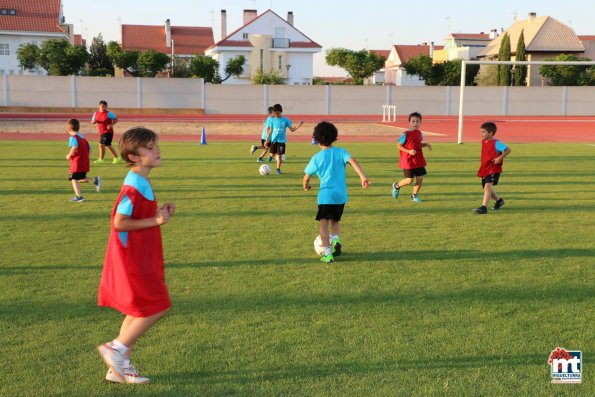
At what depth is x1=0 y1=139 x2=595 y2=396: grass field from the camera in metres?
4.10

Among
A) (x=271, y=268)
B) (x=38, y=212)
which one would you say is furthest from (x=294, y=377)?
(x=38, y=212)

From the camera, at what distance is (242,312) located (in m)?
5.28

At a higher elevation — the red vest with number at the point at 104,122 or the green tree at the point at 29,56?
the green tree at the point at 29,56

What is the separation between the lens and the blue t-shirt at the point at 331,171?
6.86m

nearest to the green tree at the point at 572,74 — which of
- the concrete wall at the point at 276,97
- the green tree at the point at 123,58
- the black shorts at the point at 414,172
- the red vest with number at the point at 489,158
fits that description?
the concrete wall at the point at 276,97

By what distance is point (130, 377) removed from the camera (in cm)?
398

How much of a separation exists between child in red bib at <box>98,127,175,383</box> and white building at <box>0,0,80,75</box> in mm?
70860

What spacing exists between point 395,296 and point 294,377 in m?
1.87

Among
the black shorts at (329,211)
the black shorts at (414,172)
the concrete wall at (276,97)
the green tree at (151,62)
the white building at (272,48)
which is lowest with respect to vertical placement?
the black shorts at (329,211)

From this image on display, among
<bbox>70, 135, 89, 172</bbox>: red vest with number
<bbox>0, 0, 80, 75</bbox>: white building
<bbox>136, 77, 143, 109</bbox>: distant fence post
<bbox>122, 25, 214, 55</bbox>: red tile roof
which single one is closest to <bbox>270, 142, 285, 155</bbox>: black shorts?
<bbox>70, 135, 89, 172</bbox>: red vest with number

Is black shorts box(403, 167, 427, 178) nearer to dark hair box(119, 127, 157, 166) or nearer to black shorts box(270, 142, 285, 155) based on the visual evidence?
black shorts box(270, 142, 285, 155)

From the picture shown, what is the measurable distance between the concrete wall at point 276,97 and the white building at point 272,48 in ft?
109

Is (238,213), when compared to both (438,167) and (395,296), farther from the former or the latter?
(438,167)

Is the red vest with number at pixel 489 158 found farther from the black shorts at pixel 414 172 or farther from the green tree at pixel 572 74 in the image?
the green tree at pixel 572 74
